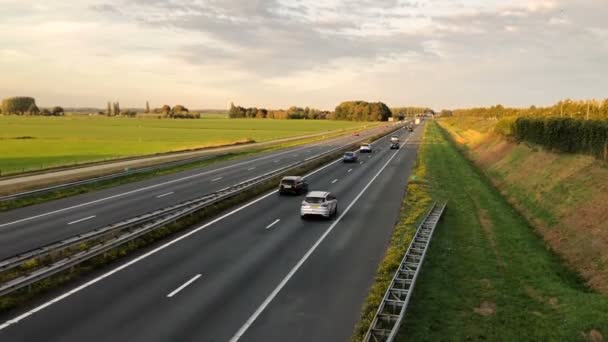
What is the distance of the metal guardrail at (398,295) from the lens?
11812 mm

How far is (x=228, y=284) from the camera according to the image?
1669 centimetres

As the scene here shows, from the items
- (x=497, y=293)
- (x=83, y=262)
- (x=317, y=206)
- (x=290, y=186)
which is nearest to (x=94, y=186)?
(x=290, y=186)

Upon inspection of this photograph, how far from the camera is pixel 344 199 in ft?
112

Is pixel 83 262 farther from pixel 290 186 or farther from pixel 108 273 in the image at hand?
pixel 290 186

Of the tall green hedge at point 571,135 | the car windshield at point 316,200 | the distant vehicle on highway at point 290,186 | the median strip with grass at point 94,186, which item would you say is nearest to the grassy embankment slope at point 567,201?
the tall green hedge at point 571,135

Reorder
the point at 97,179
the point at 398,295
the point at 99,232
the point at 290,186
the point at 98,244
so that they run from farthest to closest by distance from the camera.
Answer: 1. the point at 97,179
2. the point at 290,186
3. the point at 99,232
4. the point at 98,244
5. the point at 398,295

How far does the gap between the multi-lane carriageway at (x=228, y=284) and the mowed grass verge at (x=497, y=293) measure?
2353 mm

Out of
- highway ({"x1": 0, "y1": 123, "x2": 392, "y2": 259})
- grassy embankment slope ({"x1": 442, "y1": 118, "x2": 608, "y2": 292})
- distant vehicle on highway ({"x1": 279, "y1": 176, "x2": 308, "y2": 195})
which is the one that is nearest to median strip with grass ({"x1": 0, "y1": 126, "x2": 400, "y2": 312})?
highway ({"x1": 0, "y1": 123, "x2": 392, "y2": 259})

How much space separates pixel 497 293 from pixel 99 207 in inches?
960

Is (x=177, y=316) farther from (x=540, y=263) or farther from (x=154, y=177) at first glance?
(x=154, y=177)

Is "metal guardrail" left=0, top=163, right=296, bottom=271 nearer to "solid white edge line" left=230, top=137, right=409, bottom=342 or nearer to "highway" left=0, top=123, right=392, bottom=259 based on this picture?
"highway" left=0, top=123, right=392, bottom=259

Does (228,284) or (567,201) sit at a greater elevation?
(567,201)

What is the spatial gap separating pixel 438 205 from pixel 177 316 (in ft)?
69.4

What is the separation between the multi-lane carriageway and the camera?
511 inches
